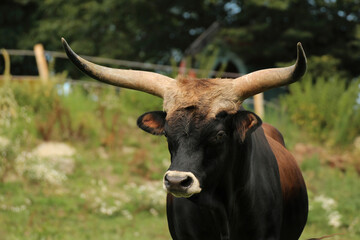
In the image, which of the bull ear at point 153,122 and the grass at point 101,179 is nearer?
the bull ear at point 153,122

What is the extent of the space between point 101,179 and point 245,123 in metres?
5.99

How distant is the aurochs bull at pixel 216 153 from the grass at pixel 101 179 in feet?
11.8

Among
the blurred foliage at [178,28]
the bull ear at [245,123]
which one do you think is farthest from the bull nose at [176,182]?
the blurred foliage at [178,28]

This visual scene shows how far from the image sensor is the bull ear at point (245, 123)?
3.27 meters

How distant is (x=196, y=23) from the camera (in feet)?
69.0

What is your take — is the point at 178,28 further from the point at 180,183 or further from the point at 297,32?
the point at 180,183

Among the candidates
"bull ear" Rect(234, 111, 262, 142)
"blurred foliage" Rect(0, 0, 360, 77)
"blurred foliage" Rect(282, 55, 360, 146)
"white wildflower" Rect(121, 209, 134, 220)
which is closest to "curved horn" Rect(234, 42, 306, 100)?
"bull ear" Rect(234, 111, 262, 142)

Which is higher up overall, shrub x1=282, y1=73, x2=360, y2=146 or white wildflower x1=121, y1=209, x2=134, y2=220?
white wildflower x1=121, y1=209, x2=134, y2=220

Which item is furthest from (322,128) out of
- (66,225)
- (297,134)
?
(66,225)

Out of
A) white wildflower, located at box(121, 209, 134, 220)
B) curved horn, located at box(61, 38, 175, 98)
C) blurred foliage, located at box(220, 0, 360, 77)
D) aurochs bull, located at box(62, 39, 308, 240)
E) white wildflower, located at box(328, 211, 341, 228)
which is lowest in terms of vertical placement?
blurred foliage, located at box(220, 0, 360, 77)

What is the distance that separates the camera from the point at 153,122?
11.5ft

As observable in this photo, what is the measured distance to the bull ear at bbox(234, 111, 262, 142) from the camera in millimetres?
3266

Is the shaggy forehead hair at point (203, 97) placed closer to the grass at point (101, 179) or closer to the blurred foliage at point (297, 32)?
the grass at point (101, 179)

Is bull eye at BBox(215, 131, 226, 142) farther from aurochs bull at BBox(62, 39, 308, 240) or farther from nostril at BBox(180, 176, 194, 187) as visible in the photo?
nostril at BBox(180, 176, 194, 187)
